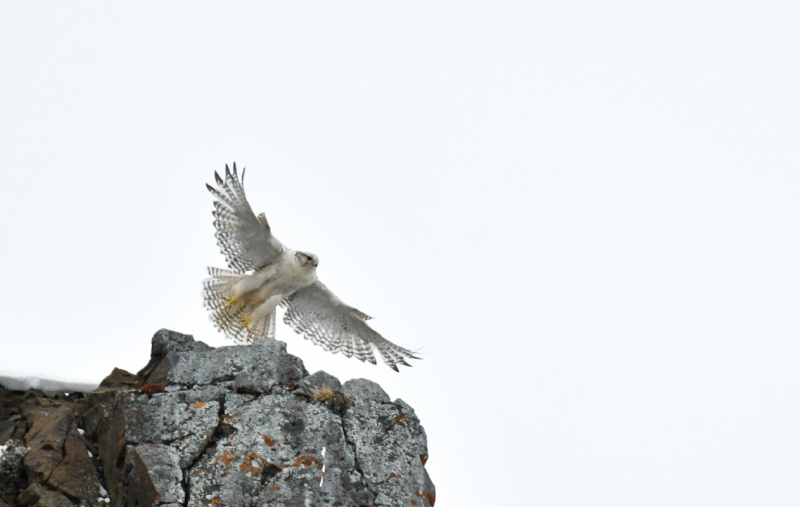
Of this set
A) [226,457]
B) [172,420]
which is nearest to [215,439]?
[226,457]

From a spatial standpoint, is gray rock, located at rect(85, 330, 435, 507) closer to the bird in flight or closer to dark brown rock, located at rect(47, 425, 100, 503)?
dark brown rock, located at rect(47, 425, 100, 503)

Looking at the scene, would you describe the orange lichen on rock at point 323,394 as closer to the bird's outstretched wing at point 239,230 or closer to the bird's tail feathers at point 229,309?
the bird's outstretched wing at point 239,230

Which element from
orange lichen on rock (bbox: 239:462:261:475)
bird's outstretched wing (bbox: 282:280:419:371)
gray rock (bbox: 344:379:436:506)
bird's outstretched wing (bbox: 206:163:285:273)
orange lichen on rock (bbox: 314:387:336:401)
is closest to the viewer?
orange lichen on rock (bbox: 239:462:261:475)

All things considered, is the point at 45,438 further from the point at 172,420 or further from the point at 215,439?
the point at 215,439

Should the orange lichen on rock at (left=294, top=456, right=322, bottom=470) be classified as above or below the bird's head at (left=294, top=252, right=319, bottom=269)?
below

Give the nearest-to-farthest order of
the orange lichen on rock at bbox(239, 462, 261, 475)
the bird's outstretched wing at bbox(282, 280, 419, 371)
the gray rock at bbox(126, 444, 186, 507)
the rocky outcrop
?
the gray rock at bbox(126, 444, 186, 507) → the rocky outcrop → the orange lichen on rock at bbox(239, 462, 261, 475) → the bird's outstretched wing at bbox(282, 280, 419, 371)

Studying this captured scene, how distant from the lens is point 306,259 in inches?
440

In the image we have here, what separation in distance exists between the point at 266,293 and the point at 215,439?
4602 millimetres

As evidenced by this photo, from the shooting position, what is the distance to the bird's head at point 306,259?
11.1 m

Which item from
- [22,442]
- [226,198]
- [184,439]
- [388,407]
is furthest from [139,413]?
[226,198]

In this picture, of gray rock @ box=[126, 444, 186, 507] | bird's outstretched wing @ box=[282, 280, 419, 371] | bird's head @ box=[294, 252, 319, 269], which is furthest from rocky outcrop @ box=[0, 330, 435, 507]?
bird's outstretched wing @ box=[282, 280, 419, 371]

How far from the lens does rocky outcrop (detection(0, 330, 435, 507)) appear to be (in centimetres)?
667

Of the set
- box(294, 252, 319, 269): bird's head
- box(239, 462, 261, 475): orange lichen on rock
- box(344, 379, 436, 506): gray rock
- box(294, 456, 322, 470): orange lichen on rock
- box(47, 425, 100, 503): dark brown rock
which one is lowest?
box(47, 425, 100, 503): dark brown rock

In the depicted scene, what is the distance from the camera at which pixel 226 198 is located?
11.1 m
